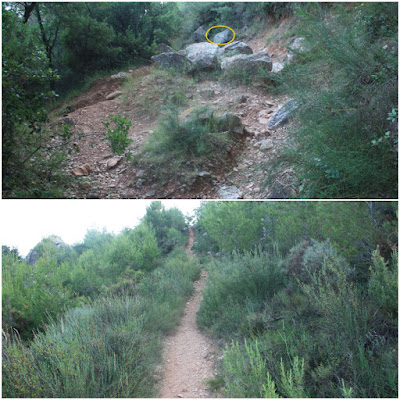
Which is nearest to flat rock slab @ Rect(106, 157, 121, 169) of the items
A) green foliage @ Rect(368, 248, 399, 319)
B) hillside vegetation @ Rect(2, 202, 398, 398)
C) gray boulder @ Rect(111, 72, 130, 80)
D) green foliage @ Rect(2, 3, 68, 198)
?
green foliage @ Rect(2, 3, 68, 198)

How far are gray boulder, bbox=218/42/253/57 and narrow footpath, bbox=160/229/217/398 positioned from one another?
780 centimetres

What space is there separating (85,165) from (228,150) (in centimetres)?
261

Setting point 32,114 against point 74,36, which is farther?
point 74,36

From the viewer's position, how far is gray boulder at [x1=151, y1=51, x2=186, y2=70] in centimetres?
904

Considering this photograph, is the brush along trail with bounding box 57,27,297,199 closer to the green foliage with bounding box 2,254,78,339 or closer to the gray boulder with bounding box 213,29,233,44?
the green foliage with bounding box 2,254,78,339

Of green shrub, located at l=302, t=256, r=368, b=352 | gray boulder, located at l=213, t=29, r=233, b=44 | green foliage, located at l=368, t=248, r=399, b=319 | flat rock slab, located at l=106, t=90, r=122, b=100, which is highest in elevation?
gray boulder, located at l=213, t=29, r=233, b=44

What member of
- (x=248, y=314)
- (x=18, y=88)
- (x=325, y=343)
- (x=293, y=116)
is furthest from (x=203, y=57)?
(x=325, y=343)

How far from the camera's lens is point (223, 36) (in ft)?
34.6

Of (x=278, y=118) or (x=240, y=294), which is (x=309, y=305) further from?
(x=278, y=118)

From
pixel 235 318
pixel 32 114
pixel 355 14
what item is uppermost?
pixel 355 14

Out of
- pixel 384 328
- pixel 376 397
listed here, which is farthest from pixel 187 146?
pixel 376 397

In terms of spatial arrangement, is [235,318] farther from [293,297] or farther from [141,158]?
[141,158]

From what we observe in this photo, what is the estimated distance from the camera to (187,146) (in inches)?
211

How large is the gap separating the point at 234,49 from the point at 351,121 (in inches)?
285
